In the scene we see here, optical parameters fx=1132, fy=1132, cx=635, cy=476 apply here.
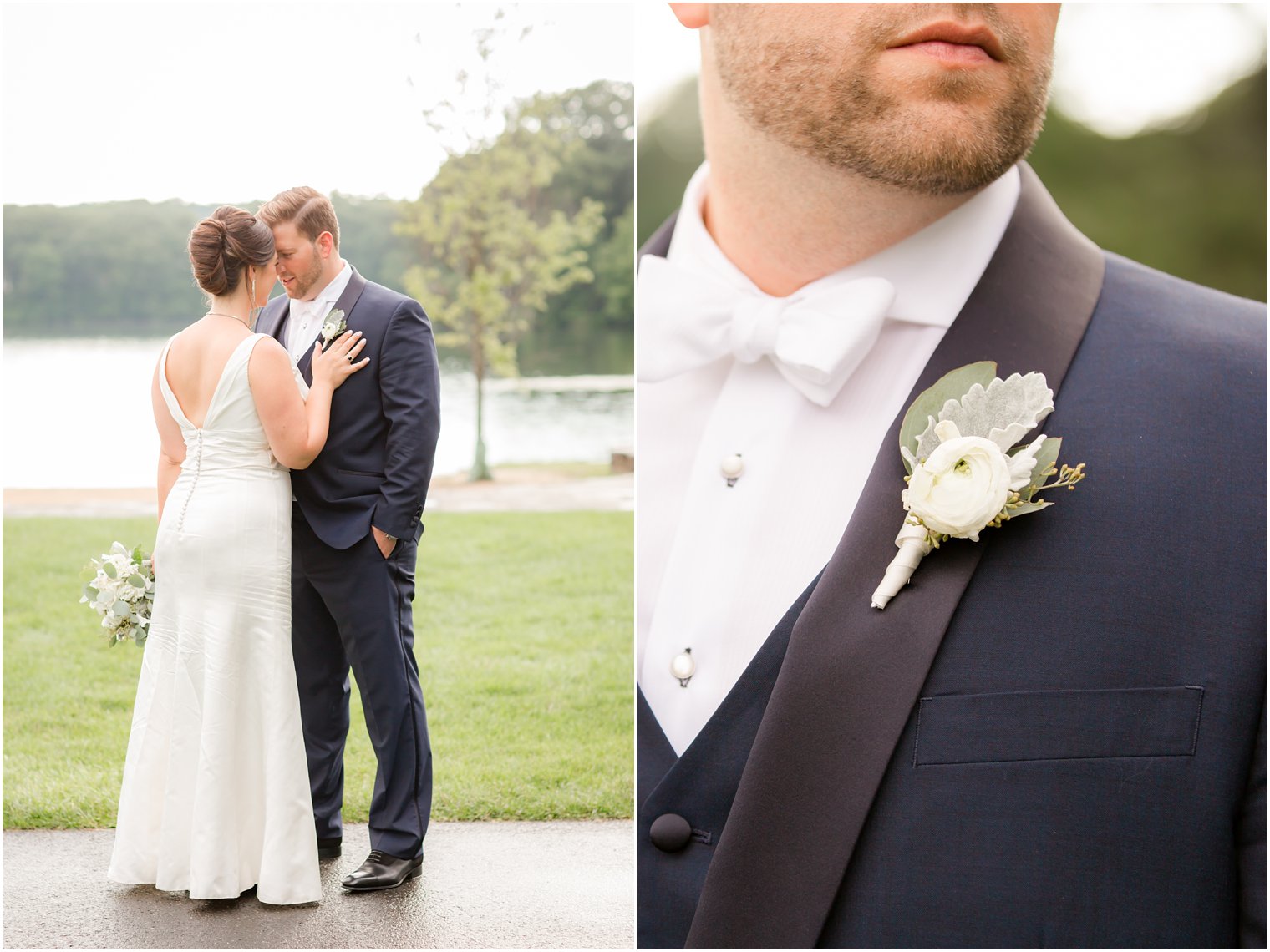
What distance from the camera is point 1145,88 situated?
3744 millimetres

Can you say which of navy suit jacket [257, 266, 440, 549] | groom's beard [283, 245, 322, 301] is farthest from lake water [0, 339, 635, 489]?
groom's beard [283, 245, 322, 301]

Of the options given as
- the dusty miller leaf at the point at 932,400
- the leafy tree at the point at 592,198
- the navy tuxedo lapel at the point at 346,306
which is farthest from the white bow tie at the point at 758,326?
the leafy tree at the point at 592,198

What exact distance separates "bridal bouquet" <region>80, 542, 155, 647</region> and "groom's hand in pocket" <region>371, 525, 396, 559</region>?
1.91 ft

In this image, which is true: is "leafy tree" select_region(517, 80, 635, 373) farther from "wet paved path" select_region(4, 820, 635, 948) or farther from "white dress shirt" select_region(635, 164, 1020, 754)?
"wet paved path" select_region(4, 820, 635, 948)

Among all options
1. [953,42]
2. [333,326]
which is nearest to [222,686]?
[333,326]

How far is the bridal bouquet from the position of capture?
2.80m

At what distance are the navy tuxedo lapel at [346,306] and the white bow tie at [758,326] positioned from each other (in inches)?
31.1

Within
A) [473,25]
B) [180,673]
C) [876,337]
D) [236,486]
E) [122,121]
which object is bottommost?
[180,673]

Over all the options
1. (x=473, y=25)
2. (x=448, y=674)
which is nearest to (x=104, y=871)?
(x=448, y=674)

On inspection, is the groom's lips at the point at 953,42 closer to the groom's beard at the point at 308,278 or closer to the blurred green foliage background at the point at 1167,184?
the blurred green foliage background at the point at 1167,184

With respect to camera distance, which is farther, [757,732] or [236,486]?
[236,486]

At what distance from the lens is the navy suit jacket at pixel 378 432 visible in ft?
9.00

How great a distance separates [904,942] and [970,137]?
1.37 metres

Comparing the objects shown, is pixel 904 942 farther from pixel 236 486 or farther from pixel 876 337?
pixel 236 486
